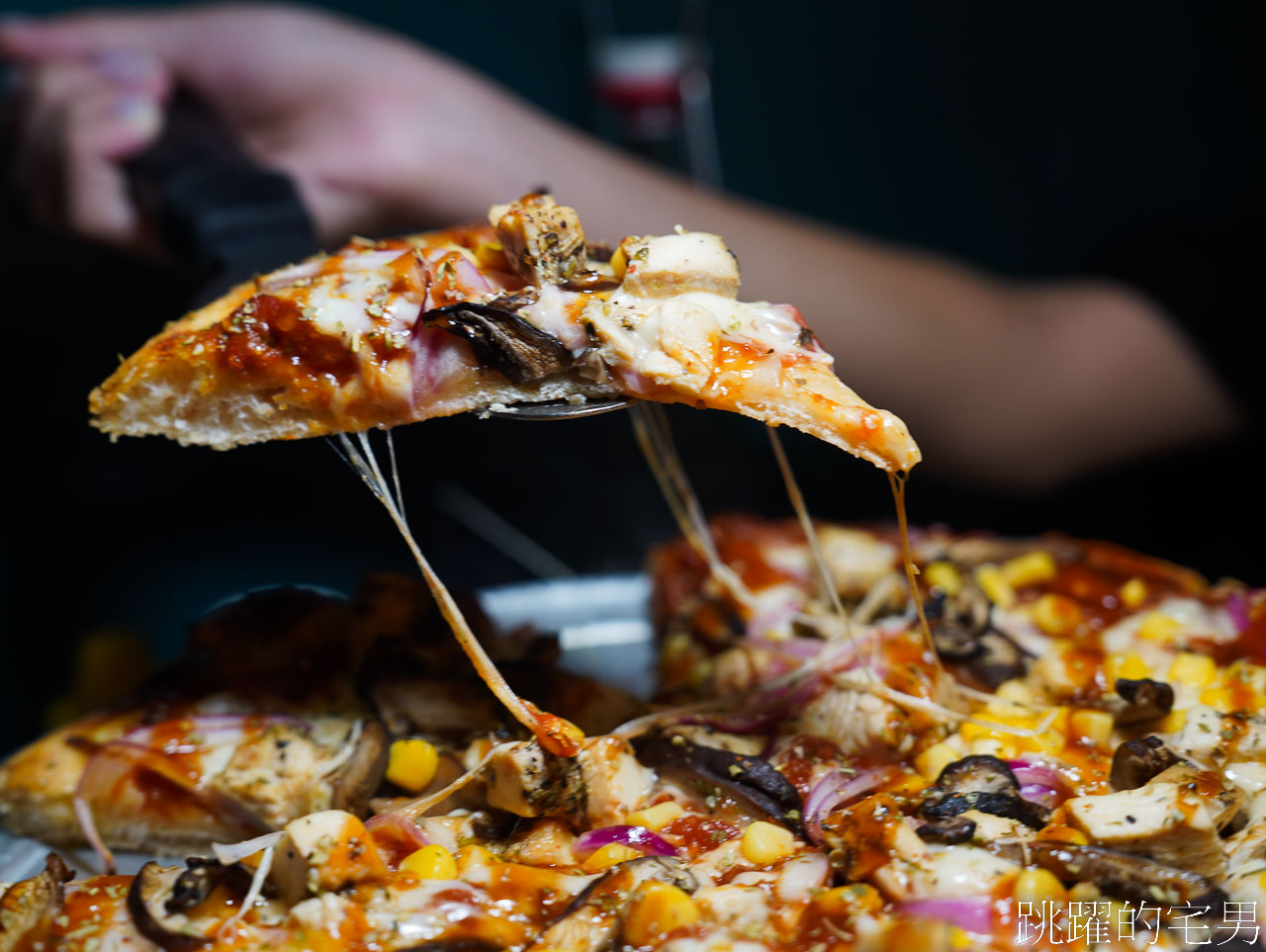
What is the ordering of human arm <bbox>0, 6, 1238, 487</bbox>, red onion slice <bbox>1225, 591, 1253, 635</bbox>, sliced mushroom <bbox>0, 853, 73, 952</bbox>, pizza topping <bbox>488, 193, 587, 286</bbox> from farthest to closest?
1. human arm <bbox>0, 6, 1238, 487</bbox>
2. red onion slice <bbox>1225, 591, 1253, 635</bbox>
3. pizza topping <bbox>488, 193, 587, 286</bbox>
4. sliced mushroom <bbox>0, 853, 73, 952</bbox>

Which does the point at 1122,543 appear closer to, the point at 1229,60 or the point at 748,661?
the point at 1229,60

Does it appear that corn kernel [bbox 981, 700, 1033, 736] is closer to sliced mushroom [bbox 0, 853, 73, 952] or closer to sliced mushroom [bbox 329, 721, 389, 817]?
sliced mushroom [bbox 329, 721, 389, 817]

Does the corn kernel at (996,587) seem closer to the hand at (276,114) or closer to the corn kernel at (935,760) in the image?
the corn kernel at (935,760)

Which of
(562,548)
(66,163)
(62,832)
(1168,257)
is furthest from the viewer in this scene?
(1168,257)

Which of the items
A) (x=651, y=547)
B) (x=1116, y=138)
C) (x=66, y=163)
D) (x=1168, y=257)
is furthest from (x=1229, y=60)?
(x=66, y=163)

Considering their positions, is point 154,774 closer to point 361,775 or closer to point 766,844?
point 361,775

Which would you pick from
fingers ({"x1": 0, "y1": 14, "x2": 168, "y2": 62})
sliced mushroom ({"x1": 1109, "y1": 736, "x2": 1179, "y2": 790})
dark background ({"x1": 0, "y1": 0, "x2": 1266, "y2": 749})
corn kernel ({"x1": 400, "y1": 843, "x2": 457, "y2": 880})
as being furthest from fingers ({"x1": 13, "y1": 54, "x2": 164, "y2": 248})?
sliced mushroom ({"x1": 1109, "y1": 736, "x2": 1179, "y2": 790})

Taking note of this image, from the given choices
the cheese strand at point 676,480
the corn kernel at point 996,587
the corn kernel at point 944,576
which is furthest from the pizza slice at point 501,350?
the corn kernel at point 996,587
